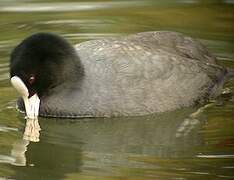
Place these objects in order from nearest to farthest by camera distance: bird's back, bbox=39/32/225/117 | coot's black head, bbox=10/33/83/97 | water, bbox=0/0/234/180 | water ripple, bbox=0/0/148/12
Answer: water, bbox=0/0/234/180 → coot's black head, bbox=10/33/83/97 → bird's back, bbox=39/32/225/117 → water ripple, bbox=0/0/148/12

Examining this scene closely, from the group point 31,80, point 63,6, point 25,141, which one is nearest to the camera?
point 25,141

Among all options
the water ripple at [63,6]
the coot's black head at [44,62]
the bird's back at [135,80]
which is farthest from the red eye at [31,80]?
the water ripple at [63,6]

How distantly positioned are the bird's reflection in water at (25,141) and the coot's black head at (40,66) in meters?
0.10

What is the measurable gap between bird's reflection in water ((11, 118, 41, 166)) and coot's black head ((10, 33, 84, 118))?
10 cm

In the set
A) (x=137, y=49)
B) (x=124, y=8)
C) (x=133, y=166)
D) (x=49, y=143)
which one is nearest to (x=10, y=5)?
(x=124, y=8)

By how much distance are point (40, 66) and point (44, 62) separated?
0.05 m

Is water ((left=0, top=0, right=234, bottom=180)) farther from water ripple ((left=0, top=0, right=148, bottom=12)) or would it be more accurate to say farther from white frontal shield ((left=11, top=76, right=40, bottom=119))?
water ripple ((left=0, top=0, right=148, bottom=12))

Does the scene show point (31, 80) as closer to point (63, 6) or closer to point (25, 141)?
point (25, 141)

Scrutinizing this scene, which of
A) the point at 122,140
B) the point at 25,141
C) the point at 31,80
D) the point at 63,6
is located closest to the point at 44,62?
the point at 31,80

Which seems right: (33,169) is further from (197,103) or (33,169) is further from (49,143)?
(197,103)

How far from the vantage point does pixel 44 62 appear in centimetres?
645

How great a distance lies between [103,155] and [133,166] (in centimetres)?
33

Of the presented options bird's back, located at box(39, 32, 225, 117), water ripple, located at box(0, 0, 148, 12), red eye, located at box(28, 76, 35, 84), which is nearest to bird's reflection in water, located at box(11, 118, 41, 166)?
bird's back, located at box(39, 32, 225, 117)

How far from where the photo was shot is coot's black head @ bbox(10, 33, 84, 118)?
6289 mm
